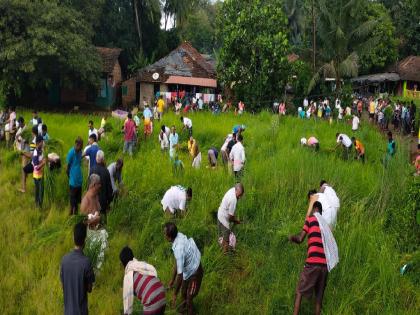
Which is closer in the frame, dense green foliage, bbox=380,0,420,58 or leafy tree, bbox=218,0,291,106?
leafy tree, bbox=218,0,291,106

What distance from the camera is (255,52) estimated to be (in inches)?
920

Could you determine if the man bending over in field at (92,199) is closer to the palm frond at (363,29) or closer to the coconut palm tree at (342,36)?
the coconut palm tree at (342,36)

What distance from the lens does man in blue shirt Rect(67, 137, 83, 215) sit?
26.9ft

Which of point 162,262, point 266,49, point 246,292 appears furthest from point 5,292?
point 266,49

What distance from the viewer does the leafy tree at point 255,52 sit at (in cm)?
2308

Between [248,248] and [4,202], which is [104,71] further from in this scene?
[248,248]

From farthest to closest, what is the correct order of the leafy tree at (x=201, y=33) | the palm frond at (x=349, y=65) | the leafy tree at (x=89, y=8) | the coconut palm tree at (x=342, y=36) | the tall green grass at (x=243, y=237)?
the leafy tree at (x=201, y=33) < the leafy tree at (x=89, y=8) < the coconut palm tree at (x=342, y=36) < the palm frond at (x=349, y=65) < the tall green grass at (x=243, y=237)

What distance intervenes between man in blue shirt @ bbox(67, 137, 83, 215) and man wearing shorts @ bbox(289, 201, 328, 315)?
4530 millimetres

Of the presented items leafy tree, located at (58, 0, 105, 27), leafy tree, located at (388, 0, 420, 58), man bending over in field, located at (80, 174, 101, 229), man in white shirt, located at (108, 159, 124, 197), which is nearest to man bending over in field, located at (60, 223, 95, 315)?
man bending over in field, located at (80, 174, 101, 229)

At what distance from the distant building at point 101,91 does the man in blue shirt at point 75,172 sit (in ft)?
63.9

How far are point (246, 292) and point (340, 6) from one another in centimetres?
1956

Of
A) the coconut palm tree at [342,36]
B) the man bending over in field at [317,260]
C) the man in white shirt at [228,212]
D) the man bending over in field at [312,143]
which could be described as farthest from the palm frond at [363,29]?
the man bending over in field at [317,260]

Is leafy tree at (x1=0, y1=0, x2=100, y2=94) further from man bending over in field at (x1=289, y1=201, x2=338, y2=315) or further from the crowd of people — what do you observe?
man bending over in field at (x1=289, y1=201, x2=338, y2=315)

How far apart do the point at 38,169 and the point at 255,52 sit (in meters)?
16.6
